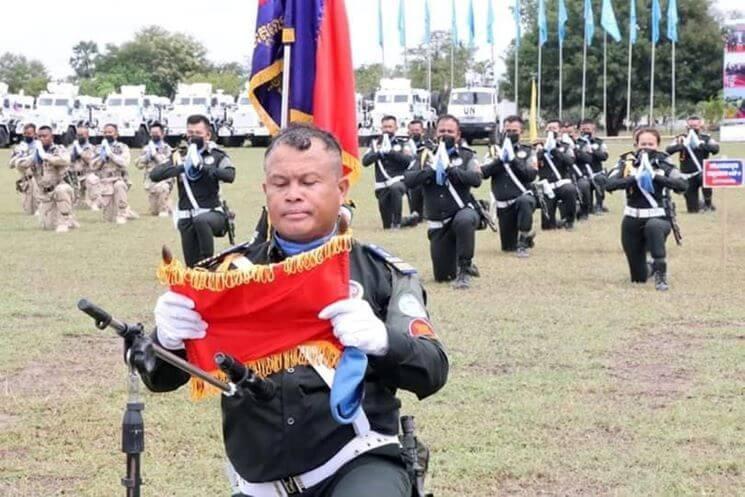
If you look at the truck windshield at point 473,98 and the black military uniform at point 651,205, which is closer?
the black military uniform at point 651,205

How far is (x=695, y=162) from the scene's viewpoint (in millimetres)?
23484

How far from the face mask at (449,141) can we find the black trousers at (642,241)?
6.60 ft

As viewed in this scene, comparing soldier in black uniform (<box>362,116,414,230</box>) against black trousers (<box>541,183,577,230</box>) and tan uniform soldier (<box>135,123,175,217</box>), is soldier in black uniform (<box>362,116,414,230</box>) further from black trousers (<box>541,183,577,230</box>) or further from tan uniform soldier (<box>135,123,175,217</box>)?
tan uniform soldier (<box>135,123,175,217</box>)

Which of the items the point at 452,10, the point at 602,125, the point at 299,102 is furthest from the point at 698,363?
the point at 602,125

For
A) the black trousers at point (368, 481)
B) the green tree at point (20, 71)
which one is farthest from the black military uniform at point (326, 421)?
the green tree at point (20, 71)

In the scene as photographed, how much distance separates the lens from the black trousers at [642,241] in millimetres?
13062

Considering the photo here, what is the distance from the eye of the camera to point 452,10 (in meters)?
58.0

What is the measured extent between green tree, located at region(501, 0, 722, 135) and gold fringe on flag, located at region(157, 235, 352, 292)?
2507 inches

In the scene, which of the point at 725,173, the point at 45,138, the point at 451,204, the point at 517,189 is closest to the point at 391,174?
the point at 517,189

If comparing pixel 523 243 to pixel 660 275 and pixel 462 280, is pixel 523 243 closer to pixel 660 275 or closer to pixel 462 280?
pixel 462 280

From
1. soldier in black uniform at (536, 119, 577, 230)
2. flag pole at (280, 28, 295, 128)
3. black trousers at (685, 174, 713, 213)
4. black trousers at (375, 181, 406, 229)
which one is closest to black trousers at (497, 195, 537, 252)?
soldier in black uniform at (536, 119, 577, 230)

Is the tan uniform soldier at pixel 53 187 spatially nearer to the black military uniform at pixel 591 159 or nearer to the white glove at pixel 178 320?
the black military uniform at pixel 591 159

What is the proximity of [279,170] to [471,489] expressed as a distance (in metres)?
3.11

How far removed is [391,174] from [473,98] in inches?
1190
